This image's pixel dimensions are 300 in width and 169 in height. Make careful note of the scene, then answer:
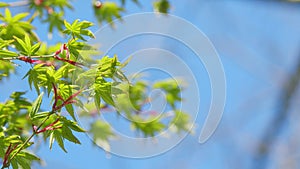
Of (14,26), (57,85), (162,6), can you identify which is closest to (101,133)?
(162,6)

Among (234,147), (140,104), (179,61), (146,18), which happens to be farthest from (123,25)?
(234,147)

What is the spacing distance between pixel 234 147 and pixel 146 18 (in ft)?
11.4

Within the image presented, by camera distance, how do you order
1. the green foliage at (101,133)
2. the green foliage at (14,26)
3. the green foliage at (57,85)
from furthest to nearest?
1. the green foliage at (101,133)
2. the green foliage at (14,26)
3. the green foliage at (57,85)

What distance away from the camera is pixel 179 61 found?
263cm

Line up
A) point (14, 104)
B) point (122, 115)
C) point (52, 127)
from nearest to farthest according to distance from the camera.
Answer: point (52, 127)
point (14, 104)
point (122, 115)

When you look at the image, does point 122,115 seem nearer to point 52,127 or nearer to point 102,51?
point 102,51

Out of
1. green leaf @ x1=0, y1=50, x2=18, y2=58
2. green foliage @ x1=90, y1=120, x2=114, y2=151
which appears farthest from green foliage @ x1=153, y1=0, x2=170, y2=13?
green leaf @ x1=0, y1=50, x2=18, y2=58

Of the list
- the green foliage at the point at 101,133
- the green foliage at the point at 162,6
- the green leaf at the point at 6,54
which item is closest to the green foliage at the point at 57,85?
the green leaf at the point at 6,54

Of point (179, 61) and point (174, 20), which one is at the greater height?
point (174, 20)

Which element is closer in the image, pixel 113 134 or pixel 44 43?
pixel 44 43

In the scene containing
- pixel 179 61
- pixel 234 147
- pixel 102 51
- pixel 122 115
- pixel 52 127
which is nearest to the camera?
pixel 52 127

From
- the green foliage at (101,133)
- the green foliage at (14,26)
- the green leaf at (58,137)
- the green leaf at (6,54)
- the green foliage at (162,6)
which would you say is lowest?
the green leaf at (58,137)

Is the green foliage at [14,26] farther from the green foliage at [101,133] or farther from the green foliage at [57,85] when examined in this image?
the green foliage at [101,133]

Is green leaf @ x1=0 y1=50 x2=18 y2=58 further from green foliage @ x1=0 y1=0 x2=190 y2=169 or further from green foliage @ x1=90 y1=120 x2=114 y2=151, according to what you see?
green foliage @ x1=90 y1=120 x2=114 y2=151
